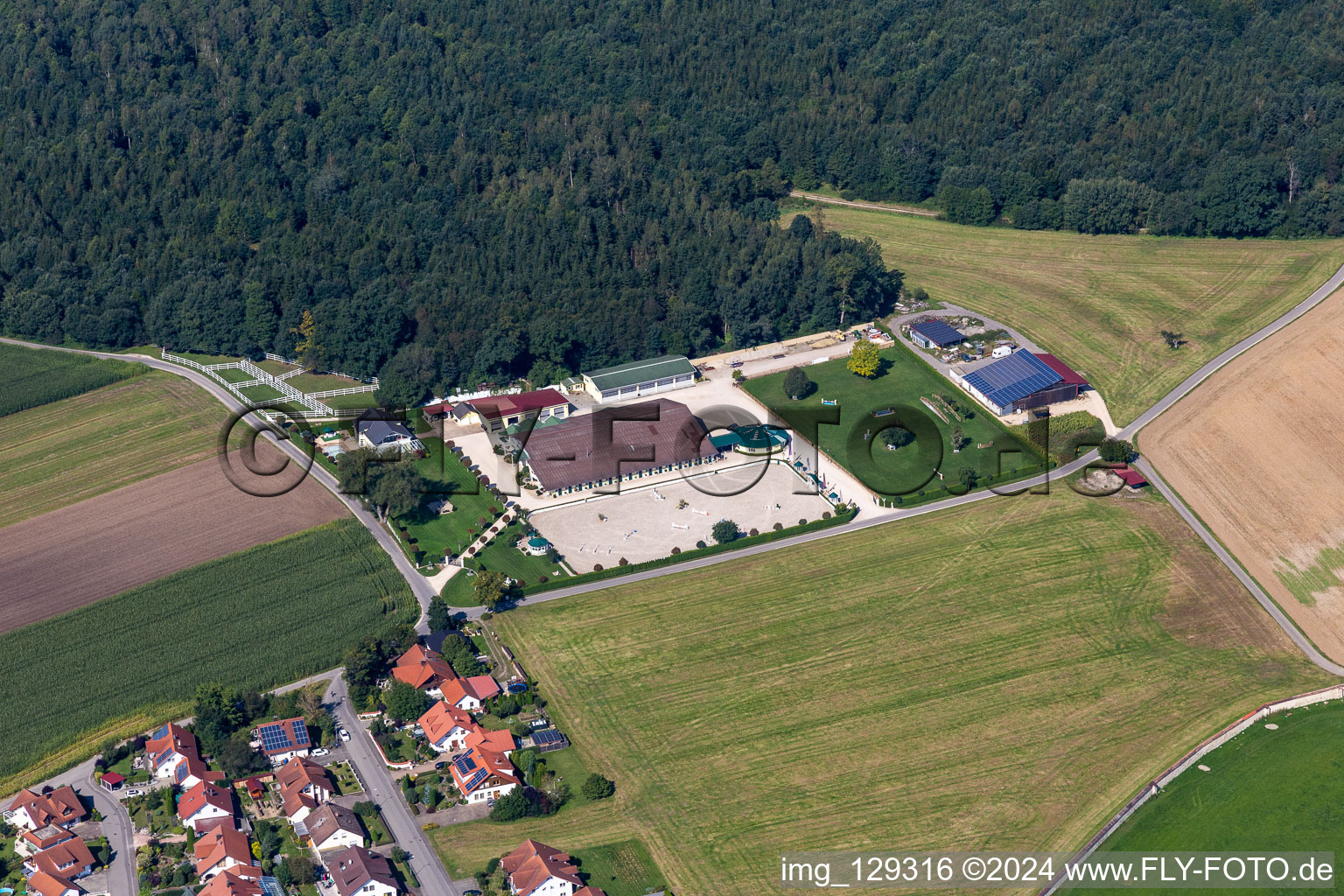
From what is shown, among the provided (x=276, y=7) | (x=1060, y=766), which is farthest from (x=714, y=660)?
(x=276, y=7)

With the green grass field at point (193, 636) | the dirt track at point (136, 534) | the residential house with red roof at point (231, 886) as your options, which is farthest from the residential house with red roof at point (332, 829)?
the dirt track at point (136, 534)

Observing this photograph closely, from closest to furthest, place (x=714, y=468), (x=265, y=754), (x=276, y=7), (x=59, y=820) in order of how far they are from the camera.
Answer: (x=59, y=820)
(x=265, y=754)
(x=714, y=468)
(x=276, y=7)

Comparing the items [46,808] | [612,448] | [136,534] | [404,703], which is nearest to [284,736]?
[404,703]

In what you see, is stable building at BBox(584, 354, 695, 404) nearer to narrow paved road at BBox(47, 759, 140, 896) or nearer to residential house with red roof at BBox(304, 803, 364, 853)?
residential house with red roof at BBox(304, 803, 364, 853)

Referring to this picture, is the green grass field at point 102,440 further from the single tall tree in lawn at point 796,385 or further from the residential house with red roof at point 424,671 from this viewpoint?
the single tall tree in lawn at point 796,385

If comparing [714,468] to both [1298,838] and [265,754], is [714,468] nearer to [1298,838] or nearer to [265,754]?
[265,754]

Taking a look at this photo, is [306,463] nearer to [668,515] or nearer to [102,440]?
[102,440]

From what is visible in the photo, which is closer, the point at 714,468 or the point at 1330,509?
the point at 1330,509
